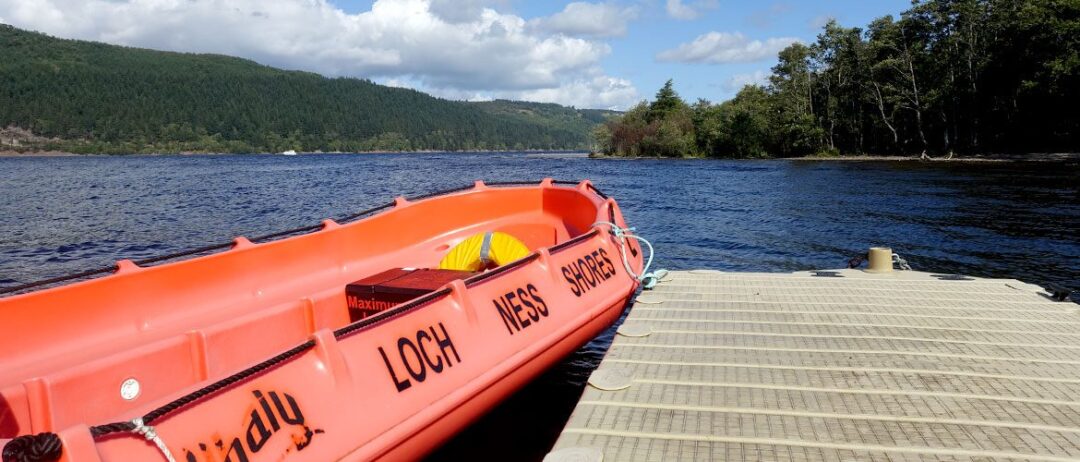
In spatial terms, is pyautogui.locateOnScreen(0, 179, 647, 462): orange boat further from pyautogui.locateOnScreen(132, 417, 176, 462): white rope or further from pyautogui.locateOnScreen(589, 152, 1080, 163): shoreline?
pyautogui.locateOnScreen(589, 152, 1080, 163): shoreline

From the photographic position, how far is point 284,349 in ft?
15.3

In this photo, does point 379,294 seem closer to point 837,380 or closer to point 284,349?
point 284,349

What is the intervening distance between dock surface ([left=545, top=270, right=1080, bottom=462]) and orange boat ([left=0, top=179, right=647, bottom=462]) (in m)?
0.74

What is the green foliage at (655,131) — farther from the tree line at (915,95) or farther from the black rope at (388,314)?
the black rope at (388,314)

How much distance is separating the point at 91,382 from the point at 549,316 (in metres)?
3.22

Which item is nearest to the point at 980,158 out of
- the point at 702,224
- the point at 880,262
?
the point at 702,224

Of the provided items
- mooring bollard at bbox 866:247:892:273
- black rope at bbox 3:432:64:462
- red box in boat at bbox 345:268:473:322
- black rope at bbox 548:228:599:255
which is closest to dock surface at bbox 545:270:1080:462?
black rope at bbox 548:228:599:255

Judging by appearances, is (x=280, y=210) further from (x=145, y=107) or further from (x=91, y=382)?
(x=145, y=107)

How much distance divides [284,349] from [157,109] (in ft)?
549

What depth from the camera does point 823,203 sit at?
25031 millimetres

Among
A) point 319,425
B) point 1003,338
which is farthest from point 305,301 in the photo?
point 1003,338

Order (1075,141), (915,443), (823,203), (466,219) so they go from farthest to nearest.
Answer: (1075,141), (823,203), (466,219), (915,443)

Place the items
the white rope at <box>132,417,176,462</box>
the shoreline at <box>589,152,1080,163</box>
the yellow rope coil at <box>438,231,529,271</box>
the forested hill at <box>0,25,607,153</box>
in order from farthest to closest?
the forested hill at <box>0,25,607,153</box> < the shoreline at <box>589,152,1080,163</box> < the yellow rope coil at <box>438,231,529,271</box> < the white rope at <box>132,417,176,462</box>

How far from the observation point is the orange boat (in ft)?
9.98
